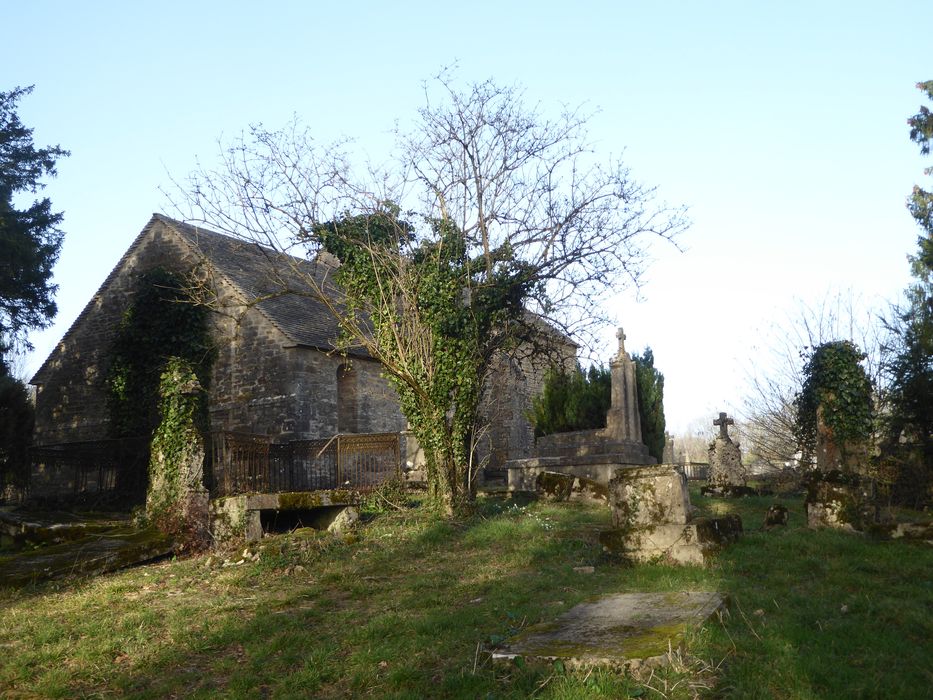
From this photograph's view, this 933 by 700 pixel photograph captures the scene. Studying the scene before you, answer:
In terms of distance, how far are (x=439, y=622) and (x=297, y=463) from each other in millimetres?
10830

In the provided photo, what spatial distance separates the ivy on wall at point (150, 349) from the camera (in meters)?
20.0

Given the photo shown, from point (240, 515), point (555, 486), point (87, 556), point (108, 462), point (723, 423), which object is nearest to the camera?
point (87, 556)

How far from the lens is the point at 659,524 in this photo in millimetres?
8609

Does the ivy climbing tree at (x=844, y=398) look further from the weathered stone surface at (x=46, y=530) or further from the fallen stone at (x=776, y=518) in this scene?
the weathered stone surface at (x=46, y=530)

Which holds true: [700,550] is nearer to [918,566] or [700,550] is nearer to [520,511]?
[918,566]

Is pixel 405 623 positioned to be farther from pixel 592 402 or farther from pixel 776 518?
pixel 592 402

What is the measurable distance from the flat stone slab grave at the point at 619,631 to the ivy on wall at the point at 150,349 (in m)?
16.1

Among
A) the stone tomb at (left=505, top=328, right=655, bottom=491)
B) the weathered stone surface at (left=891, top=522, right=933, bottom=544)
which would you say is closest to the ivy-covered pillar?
the stone tomb at (left=505, top=328, right=655, bottom=491)

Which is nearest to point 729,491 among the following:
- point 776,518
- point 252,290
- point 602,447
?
point 602,447

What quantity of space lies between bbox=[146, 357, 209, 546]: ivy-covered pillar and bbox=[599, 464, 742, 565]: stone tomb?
5.99 metres

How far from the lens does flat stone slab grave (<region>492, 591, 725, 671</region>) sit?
4699 mm

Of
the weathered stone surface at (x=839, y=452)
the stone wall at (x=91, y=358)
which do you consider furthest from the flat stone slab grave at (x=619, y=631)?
the stone wall at (x=91, y=358)

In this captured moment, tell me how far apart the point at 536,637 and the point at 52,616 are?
490cm

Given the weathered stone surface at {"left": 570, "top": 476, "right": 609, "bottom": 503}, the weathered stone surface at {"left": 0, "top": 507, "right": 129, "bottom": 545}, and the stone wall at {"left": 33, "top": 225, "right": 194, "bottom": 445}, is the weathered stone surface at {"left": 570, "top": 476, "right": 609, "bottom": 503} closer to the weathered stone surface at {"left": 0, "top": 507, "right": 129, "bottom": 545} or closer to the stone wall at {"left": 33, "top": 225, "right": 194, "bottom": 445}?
the weathered stone surface at {"left": 0, "top": 507, "right": 129, "bottom": 545}
